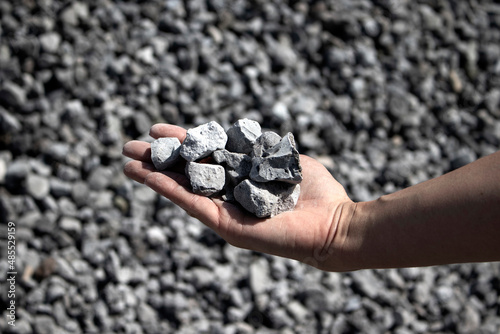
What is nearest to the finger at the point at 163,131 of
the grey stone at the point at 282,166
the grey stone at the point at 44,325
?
the grey stone at the point at 282,166

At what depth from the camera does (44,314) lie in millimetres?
2922

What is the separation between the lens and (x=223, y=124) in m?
3.72

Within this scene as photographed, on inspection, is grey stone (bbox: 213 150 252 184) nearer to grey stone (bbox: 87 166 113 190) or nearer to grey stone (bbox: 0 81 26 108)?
grey stone (bbox: 87 166 113 190)

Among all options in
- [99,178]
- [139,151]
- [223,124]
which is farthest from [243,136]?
[99,178]

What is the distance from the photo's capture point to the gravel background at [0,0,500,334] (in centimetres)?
311

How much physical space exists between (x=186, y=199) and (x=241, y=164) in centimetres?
37

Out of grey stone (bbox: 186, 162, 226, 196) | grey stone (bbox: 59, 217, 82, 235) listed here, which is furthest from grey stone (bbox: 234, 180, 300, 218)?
grey stone (bbox: 59, 217, 82, 235)

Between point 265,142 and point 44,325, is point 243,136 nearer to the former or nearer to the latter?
point 265,142

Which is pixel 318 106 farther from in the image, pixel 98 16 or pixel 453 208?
pixel 453 208

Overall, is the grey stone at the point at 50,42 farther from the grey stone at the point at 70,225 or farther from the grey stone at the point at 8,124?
the grey stone at the point at 70,225

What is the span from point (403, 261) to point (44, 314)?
7.50ft

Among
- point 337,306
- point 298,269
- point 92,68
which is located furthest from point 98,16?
point 337,306

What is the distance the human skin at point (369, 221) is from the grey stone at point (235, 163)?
15 centimetres

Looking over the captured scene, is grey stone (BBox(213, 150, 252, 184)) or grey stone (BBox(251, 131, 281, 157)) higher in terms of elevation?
grey stone (BBox(251, 131, 281, 157))
